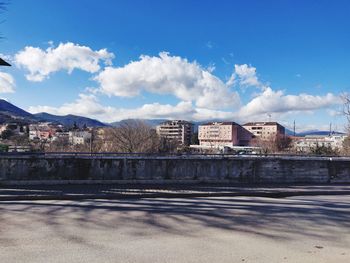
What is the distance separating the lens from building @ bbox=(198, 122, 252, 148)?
176 m

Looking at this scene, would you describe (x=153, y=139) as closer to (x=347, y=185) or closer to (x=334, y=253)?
(x=347, y=185)

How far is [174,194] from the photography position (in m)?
12.0

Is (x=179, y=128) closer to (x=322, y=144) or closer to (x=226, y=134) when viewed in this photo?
(x=226, y=134)

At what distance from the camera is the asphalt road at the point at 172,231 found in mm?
5766

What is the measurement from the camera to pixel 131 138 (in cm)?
5634

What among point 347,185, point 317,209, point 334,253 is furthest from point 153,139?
point 334,253

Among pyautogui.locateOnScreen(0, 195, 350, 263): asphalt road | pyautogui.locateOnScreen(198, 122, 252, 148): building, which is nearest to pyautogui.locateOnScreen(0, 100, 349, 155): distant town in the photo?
pyautogui.locateOnScreen(198, 122, 252, 148): building

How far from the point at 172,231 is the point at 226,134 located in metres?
177

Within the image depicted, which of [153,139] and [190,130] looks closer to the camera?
[153,139]

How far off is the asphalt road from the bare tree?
44001 mm

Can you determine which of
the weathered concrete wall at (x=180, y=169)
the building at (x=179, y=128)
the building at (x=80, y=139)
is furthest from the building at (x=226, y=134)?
the weathered concrete wall at (x=180, y=169)

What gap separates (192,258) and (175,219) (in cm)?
277

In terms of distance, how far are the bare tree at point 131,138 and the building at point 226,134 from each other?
115 metres

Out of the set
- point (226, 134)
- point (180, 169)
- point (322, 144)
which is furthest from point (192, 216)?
point (226, 134)
